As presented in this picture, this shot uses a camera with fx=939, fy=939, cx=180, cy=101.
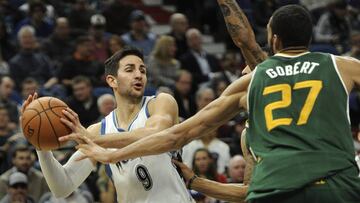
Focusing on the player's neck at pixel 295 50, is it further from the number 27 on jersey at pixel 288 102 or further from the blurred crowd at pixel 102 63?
the blurred crowd at pixel 102 63

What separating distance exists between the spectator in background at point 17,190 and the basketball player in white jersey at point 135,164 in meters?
4.11

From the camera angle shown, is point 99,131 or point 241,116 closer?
point 99,131

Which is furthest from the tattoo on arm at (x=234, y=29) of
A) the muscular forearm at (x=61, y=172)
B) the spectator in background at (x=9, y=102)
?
the spectator in background at (x=9, y=102)

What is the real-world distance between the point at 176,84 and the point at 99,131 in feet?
25.8

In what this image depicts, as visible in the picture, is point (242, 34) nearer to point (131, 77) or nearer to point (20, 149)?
point (131, 77)

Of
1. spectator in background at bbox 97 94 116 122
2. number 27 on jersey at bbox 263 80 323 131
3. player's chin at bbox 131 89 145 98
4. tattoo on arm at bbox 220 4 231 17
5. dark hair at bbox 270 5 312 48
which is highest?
dark hair at bbox 270 5 312 48

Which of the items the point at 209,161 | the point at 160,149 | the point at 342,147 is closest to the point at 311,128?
the point at 342,147

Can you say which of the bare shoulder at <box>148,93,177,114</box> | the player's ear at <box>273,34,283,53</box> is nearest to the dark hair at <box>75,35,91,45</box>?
the bare shoulder at <box>148,93,177,114</box>

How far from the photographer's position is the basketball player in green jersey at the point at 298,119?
575 cm

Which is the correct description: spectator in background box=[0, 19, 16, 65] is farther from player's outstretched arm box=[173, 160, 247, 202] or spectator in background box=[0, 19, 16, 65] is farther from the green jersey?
the green jersey

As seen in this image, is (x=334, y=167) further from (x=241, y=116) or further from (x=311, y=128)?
(x=241, y=116)

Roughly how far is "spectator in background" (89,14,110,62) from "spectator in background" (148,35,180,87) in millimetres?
1170

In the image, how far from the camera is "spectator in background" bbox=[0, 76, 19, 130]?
1461 cm

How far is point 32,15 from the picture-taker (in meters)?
18.1
